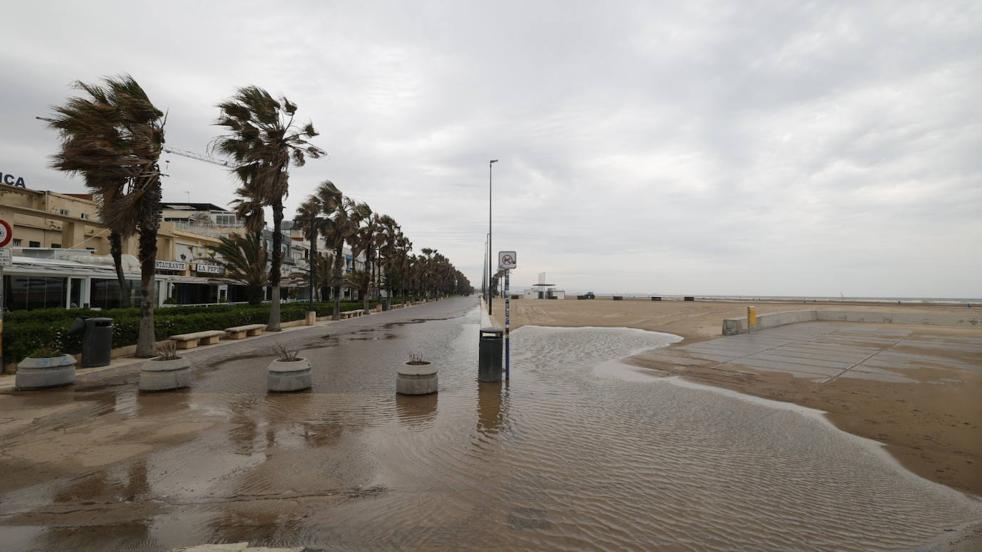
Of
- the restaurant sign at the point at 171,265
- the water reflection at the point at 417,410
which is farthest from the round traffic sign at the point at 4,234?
the restaurant sign at the point at 171,265

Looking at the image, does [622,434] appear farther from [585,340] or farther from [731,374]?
[585,340]

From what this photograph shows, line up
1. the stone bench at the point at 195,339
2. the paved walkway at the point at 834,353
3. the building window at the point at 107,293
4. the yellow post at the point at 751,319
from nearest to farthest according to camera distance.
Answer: the paved walkway at the point at 834,353 → the stone bench at the point at 195,339 → the yellow post at the point at 751,319 → the building window at the point at 107,293

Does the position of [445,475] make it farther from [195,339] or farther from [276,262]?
[276,262]

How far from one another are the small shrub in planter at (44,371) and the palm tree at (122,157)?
3.91 metres

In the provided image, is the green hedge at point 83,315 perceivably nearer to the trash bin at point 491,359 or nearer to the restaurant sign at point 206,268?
the trash bin at point 491,359

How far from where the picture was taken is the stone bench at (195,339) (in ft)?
48.5

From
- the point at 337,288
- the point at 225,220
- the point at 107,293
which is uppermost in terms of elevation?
the point at 225,220

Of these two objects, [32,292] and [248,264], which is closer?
[32,292]

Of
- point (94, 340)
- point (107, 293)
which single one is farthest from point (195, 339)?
point (107, 293)

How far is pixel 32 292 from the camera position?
21656mm

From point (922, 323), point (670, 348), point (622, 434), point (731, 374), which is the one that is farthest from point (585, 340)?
point (922, 323)

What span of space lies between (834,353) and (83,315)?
25.7 m

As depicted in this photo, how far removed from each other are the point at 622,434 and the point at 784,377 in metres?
6.87

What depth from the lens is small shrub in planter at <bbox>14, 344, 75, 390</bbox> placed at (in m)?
8.47
